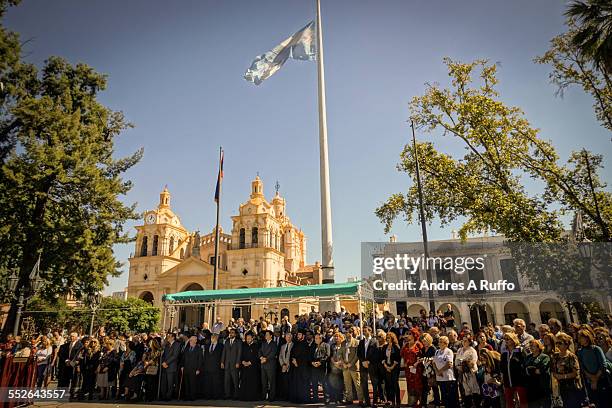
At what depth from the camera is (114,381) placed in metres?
11.1

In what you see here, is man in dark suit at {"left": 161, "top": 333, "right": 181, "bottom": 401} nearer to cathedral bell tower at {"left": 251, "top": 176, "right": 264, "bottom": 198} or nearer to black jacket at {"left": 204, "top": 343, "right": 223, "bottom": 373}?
black jacket at {"left": 204, "top": 343, "right": 223, "bottom": 373}

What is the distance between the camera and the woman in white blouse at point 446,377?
24.8 feet

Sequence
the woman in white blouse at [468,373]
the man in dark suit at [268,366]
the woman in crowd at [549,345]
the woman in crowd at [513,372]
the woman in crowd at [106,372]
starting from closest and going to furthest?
the woman in crowd at [549,345] → the woman in crowd at [513,372] → the woman in white blouse at [468,373] → the man in dark suit at [268,366] → the woman in crowd at [106,372]

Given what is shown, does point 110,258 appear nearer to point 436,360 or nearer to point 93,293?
point 93,293

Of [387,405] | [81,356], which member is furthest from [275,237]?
[387,405]

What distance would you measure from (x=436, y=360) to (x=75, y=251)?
62.6 feet

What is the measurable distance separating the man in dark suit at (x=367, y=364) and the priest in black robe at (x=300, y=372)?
55.4 inches

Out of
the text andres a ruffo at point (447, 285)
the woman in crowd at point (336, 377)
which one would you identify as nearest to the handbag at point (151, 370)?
the woman in crowd at point (336, 377)

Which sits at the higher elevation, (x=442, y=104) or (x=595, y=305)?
(x=442, y=104)

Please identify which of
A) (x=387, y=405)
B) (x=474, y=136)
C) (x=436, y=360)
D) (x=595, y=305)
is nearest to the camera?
(x=436, y=360)

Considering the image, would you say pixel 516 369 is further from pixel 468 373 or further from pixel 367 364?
A: pixel 367 364

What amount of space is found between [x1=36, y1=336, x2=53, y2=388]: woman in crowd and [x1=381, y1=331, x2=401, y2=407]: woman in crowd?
33.5 ft

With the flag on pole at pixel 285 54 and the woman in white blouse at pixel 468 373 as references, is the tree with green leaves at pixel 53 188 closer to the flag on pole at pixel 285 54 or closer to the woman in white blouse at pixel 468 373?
the flag on pole at pixel 285 54

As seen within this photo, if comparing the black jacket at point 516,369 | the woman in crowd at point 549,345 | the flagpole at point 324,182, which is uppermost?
the flagpole at point 324,182
